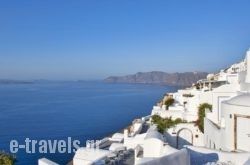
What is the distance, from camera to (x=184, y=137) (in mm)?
16594

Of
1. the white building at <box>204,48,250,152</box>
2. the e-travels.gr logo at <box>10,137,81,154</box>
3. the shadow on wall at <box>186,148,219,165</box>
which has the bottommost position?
the e-travels.gr logo at <box>10,137,81,154</box>

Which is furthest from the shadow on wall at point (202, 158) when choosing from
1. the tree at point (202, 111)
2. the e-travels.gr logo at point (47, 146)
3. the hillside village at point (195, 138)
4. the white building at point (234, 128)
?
the e-travels.gr logo at point (47, 146)

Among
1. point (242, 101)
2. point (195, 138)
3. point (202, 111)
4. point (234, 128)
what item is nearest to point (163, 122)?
point (202, 111)

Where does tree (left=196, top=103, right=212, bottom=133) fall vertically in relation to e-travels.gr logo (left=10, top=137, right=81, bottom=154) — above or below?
above

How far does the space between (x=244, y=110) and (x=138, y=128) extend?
10704mm

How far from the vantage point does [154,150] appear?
1218 cm

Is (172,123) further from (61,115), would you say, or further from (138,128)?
(61,115)

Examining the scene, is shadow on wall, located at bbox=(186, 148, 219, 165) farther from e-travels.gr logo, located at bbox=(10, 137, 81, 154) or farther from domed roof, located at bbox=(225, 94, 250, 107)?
e-travels.gr logo, located at bbox=(10, 137, 81, 154)

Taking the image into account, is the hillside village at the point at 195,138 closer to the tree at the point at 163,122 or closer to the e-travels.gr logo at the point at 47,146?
the tree at the point at 163,122

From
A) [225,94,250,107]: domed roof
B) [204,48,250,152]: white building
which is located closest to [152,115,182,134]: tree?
[204,48,250,152]: white building

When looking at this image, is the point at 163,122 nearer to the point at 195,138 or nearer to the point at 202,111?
the point at 202,111

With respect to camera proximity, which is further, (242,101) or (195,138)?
(195,138)

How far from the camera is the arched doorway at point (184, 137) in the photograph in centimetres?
1653

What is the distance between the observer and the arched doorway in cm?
1653
